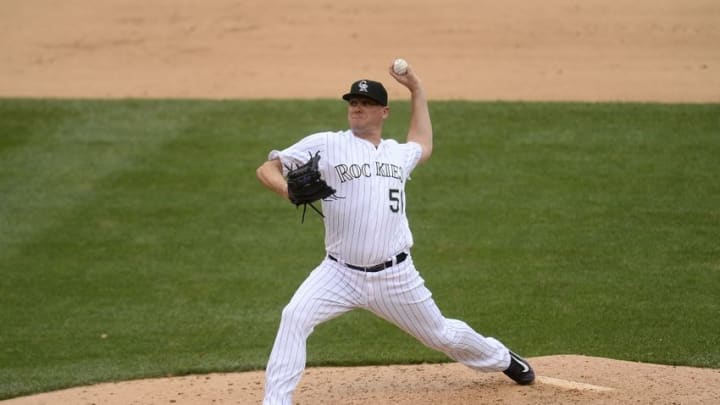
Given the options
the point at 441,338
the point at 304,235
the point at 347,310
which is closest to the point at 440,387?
the point at 441,338

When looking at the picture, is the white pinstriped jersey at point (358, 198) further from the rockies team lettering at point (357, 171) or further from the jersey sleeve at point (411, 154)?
the jersey sleeve at point (411, 154)

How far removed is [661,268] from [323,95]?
5.87 m

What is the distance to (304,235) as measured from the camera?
34.9ft

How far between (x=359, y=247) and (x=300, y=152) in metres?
0.61

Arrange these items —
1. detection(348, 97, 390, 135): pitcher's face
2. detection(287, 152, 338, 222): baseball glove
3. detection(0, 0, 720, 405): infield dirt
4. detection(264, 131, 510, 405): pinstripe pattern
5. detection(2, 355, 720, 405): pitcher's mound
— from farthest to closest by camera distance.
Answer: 1. detection(0, 0, 720, 405): infield dirt
2. detection(2, 355, 720, 405): pitcher's mound
3. detection(348, 97, 390, 135): pitcher's face
4. detection(264, 131, 510, 405): pinstripe pattern
5. detection(287, 152, 338, 222): baseball glove

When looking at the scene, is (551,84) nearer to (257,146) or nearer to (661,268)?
(257,146)

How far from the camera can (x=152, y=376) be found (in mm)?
7852

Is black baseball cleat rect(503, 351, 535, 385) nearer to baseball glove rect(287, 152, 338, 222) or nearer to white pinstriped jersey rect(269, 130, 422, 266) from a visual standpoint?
white pinstriped jersey rect(269, 130, 422, 266)

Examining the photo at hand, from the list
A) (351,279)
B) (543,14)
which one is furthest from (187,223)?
(543,14)

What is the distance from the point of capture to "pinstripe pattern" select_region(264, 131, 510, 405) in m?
6.21

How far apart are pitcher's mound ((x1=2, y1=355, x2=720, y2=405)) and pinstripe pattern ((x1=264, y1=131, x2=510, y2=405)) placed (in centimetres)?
64

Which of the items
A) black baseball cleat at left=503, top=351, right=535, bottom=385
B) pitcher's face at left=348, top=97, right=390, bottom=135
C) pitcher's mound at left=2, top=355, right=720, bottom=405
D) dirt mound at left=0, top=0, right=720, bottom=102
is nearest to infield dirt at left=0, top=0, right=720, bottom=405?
dirt mound at left=0, top=0, right=720, bottom=102

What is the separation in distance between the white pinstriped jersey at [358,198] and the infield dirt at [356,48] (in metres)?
7.69

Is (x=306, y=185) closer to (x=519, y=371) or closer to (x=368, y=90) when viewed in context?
(x=368, y=90)
